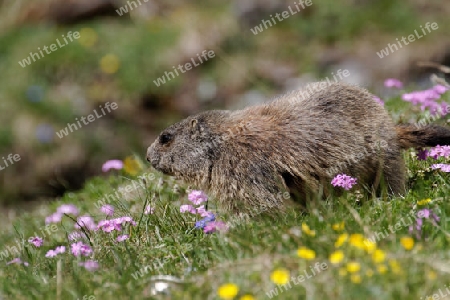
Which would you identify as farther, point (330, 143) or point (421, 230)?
point (330, 143)

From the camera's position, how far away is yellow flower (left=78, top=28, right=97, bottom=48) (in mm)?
14618

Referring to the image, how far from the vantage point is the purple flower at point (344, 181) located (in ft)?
16.6

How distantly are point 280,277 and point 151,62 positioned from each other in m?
11.0

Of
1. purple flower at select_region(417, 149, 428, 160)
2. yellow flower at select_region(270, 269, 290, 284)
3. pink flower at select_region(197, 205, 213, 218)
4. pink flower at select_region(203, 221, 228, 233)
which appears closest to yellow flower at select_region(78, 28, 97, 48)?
pink flower at select_region(197, 205, 213, 218)

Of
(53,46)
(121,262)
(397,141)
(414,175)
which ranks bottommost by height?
(414,175)

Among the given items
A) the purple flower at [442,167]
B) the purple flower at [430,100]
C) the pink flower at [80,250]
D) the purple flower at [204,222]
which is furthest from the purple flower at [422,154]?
the pink flower at [80,250]

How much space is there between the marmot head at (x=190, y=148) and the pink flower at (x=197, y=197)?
119 millimetres

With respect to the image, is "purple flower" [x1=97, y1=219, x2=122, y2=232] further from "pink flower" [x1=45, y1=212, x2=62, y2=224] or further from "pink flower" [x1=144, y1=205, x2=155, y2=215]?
"pink flower" [x1=45, y1=212, x2=62, y2=224]

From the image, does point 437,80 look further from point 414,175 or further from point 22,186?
point 22,186

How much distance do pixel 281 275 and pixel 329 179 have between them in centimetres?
186

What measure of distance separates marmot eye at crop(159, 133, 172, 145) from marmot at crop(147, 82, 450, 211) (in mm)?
465

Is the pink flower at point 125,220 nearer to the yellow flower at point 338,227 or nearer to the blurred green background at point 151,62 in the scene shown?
the yellow flower at point 338,227

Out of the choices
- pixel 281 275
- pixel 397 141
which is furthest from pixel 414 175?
pixel 281 275

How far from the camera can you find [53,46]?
14539mm
